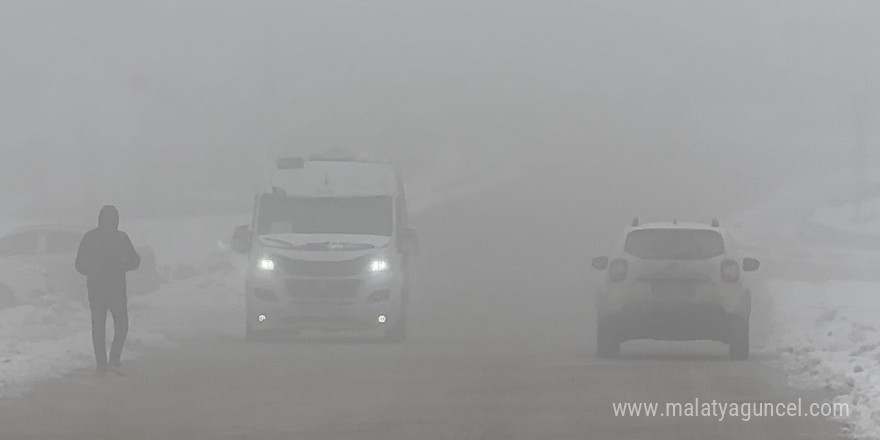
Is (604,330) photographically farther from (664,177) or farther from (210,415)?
(664,177)

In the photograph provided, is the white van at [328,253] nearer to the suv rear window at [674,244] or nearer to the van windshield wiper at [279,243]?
the van windshield wiper at [279,243]

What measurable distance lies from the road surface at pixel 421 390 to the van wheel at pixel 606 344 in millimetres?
243

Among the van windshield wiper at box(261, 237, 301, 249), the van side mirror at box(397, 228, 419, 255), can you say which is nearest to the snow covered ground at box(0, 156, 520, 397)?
the van windshield wiper at box(261, 237, 301, 249)

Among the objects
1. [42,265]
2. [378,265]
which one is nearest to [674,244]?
[378,265]

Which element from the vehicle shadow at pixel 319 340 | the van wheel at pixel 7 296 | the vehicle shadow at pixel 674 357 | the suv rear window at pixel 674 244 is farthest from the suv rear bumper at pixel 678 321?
the van wheel at pixel 7 296

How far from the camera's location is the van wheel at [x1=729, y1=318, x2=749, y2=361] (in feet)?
64.4

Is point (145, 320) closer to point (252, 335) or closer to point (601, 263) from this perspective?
point (252, 335)

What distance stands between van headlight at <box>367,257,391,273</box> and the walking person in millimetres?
6359

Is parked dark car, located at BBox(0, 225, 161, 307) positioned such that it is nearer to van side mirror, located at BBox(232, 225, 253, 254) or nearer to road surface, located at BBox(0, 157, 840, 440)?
van side mirror, located at BBox(232, 225, 253, 254)

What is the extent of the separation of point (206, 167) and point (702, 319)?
87.0 meters

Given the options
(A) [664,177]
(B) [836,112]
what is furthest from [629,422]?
(B) [836,112]

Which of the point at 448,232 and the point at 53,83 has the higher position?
the point at 53,83

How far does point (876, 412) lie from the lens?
12.9 m

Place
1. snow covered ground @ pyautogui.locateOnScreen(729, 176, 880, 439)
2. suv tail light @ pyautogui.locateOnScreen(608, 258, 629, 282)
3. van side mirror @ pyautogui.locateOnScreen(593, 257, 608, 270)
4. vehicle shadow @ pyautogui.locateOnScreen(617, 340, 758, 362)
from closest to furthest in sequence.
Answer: snow covered ground @ pyautogui.locateOnScreen(729, 176, 880, 439) → suv tail light @ pyautogui.locateOnScreen(608, 258, 629, 282) → vehicle shadow @ pyautogui.locateOnScreen(617, 340, 758, 362) → van side mirror @ pyautogui.locateOnScreen(593, 257, 608, 270)
